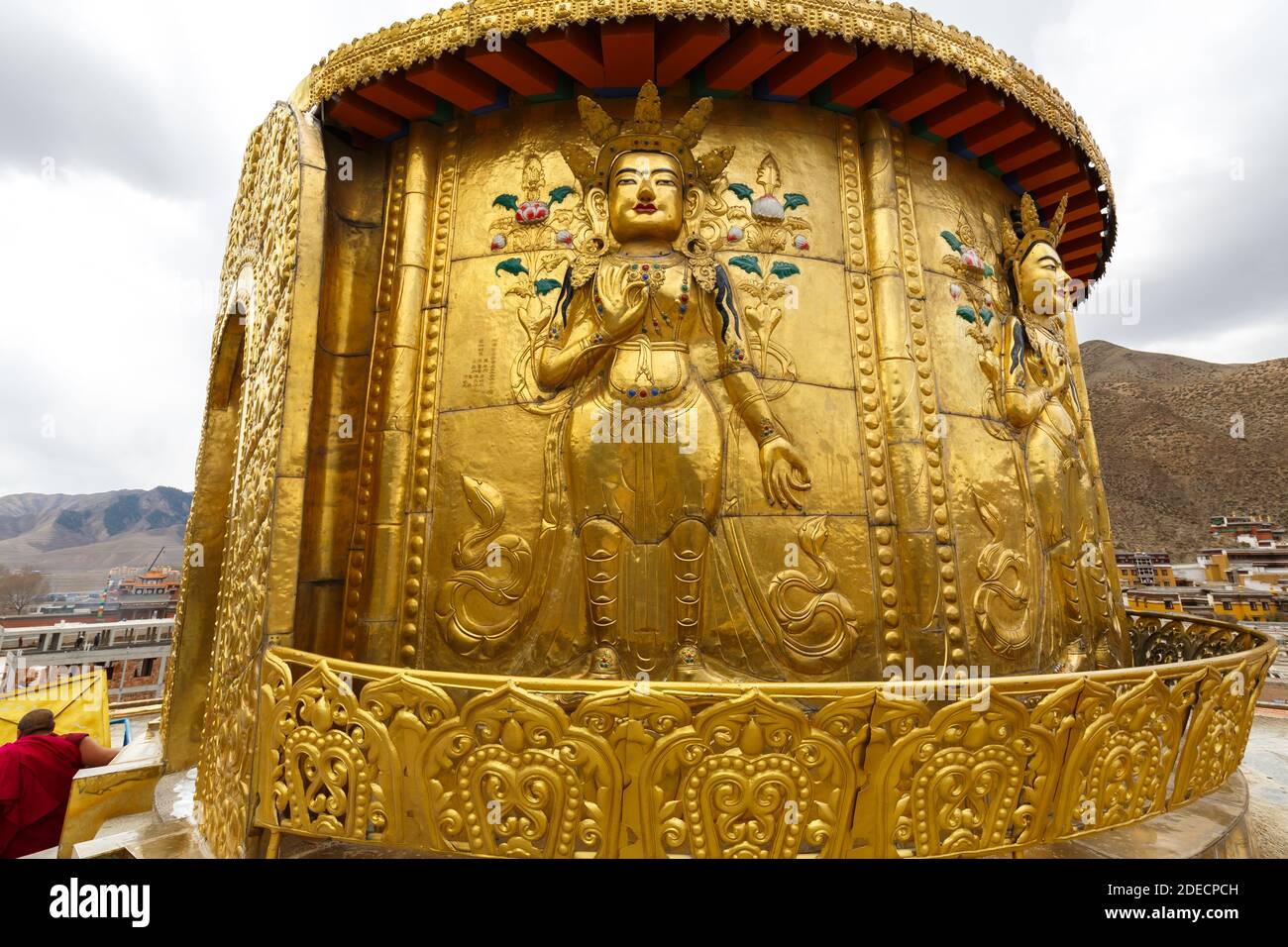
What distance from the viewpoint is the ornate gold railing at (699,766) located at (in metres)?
3.03

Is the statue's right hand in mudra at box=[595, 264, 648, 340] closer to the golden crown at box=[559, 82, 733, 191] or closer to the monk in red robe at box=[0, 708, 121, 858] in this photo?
the golden crown at box=[559, 82, 733, 191]

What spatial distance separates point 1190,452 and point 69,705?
57.6m

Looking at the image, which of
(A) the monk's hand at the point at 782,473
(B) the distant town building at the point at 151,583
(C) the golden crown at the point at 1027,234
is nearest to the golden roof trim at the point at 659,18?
(C) the golden crown at the point at 1027,234

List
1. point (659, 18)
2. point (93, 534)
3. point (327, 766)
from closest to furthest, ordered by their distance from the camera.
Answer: point (327, 766) < point (659, 18) < point (93, 534)

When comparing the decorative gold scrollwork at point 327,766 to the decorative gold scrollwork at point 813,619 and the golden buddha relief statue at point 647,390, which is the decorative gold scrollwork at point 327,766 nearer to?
the golden buddha relief statue at point 647,390

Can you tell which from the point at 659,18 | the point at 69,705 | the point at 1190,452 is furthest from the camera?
the point at 1190,452

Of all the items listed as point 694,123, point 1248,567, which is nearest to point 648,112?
point 694,123

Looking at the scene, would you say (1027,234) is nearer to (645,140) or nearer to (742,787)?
(645,140)

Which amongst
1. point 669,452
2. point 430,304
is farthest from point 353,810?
point 430,304

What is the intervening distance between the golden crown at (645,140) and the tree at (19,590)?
4095 cm

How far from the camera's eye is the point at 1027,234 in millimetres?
5660

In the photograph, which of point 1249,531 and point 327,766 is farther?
point 1249,531

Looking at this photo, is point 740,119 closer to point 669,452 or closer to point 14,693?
point 669,452

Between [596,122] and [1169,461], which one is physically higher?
[1169,461]
